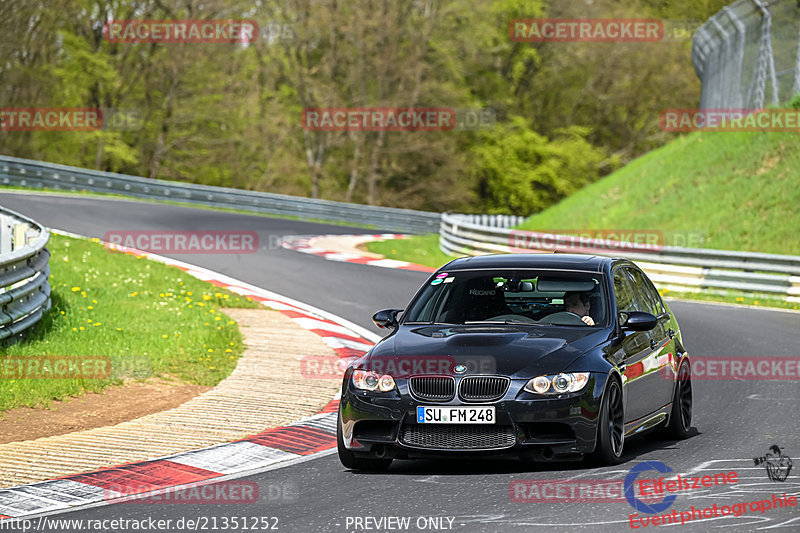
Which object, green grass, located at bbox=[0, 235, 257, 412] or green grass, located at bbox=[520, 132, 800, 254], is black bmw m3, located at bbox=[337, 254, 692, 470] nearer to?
green grass, located at bbox=[0, 235, 257, 412]

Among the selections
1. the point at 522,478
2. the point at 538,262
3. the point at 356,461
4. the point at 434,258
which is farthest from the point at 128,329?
the point at 434,258

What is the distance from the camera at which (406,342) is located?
25.7 ft

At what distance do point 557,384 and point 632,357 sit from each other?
1.13m

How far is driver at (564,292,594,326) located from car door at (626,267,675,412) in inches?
23.0

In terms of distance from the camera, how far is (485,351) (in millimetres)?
7477

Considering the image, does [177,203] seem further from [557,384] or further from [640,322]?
[557,384]

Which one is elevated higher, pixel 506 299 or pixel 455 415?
pixel 506 299

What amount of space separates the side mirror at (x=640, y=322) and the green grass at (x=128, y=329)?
15.8 ft

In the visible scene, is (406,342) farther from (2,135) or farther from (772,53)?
(2,135)

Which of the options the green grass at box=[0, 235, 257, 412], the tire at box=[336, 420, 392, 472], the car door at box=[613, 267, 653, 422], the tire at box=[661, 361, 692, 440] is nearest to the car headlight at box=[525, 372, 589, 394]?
the car door at box=[613, 267, 653, 422]

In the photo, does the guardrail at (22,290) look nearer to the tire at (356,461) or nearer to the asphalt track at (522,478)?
the asphalt track at (522,478)

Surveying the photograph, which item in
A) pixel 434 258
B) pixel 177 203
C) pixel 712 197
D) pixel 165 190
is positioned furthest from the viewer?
pixel 165 190

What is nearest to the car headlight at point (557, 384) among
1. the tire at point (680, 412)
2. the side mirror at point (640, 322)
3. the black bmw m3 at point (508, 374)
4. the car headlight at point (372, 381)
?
the black bmw m3 at point (508, 374)

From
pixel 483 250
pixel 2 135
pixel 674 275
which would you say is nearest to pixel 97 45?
pixel 2 135
